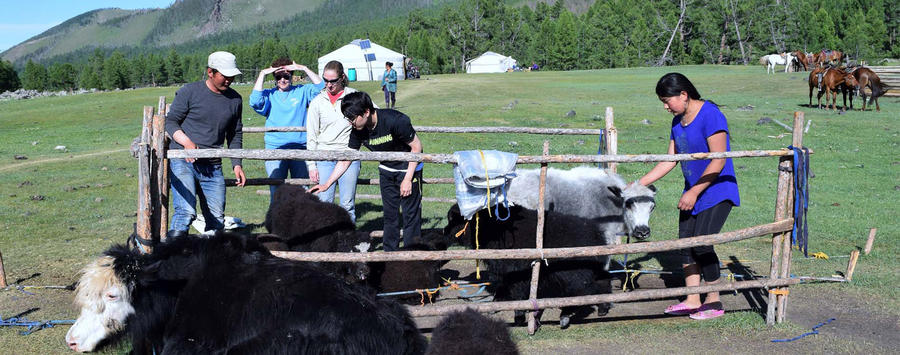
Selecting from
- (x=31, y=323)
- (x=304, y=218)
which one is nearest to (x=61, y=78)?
(x=304, y=218)

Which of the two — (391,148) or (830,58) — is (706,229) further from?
(830,58)

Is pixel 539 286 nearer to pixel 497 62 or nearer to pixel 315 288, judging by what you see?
pixel 315 288

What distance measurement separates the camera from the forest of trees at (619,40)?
7194cm

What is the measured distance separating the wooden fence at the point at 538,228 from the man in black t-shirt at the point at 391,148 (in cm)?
88

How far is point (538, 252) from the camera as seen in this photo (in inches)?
210

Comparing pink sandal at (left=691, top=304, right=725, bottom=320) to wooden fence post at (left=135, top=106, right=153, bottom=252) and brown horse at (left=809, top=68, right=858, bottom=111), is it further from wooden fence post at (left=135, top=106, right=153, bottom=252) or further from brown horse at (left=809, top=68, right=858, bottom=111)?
brown horse at (left=809, top=68, right=858, bottom=111)

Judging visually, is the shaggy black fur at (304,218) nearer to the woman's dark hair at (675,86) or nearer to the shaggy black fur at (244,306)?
the shaggy black fur at (244,306)

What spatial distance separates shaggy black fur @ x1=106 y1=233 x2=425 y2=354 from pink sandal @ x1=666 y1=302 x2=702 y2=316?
3553mm

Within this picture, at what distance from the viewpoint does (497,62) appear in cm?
9025

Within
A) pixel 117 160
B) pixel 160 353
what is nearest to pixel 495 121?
pixel 117 160

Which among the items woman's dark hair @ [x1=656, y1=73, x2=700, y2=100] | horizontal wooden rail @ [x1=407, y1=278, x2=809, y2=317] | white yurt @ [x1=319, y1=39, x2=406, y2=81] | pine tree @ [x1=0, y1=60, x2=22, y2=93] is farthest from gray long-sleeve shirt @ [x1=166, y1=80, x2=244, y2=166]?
pine tree @ [x1=0, y1=60, x2=22, y2=93]

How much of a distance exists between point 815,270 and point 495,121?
50.5 feet

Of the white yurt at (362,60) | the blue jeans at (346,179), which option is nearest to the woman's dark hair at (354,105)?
the blue jeans at (346,179)

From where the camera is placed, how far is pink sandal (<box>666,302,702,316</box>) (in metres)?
6.03
